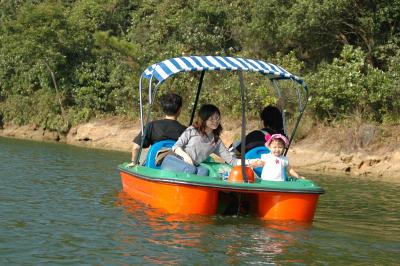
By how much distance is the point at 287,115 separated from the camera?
20797 mm

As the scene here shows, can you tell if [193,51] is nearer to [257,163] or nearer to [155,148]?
[155,148]

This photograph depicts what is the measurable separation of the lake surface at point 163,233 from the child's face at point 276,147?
904 millimetres

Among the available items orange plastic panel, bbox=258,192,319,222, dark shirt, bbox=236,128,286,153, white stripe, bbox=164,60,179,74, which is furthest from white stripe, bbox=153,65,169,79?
orange plastic panel, bbox=258,192,319,222

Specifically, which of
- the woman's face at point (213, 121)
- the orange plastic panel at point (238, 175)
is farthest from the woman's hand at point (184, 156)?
the orange plastic panel at point (238, 175)

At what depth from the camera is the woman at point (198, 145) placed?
9.35 metres

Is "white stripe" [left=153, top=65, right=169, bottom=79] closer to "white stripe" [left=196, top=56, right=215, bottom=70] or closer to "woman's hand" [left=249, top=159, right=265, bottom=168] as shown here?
"white stripe" [left=196, top=56, right=215, bottom=70]

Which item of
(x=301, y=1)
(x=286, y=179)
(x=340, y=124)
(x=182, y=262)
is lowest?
(x=182, y=262)

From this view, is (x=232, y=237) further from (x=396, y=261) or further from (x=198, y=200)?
(x=396, y=261)

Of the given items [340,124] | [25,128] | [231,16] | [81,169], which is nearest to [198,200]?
[81,169]

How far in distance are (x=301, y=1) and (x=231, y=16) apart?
6.98 metres

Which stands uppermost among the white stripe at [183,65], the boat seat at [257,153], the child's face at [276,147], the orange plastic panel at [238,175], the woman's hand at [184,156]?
the white stripe at [183,65]

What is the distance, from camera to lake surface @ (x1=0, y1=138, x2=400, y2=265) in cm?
685

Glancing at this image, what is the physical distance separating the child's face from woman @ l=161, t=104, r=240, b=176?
77cm

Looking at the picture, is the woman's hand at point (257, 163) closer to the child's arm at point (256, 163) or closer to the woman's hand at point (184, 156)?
the child's arm at point (256, 163)
